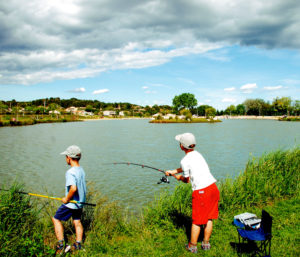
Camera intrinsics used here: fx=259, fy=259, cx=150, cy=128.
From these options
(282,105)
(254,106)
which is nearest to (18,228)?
(282,105)

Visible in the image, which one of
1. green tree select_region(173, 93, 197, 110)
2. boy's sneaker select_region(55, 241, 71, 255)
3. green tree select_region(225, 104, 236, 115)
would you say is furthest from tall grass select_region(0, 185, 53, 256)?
green tree select_region(225, 104, 236, 115)

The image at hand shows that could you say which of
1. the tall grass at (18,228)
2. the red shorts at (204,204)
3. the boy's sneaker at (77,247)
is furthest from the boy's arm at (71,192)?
the red shorts at (204,204)

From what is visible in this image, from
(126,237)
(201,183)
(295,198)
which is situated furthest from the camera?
(295,198)

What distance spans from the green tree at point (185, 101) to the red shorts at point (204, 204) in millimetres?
156336

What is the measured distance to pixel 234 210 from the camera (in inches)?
235

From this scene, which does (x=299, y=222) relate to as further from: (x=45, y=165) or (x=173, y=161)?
(x=45, y=165)

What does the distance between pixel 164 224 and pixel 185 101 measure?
155 metres

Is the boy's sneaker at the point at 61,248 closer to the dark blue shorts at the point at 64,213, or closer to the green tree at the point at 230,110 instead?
the dark blue shorts at the point at 64,213

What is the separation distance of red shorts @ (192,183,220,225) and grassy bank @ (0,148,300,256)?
2.15 feet

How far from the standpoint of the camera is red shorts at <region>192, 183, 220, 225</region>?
3.75m

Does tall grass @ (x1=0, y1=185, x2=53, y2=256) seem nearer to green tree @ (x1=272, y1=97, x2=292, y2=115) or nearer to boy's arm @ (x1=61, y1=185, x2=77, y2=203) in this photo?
boy's arm @ (x1=61, y1=185, x2=77, y2=203)

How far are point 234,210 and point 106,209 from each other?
2916mm

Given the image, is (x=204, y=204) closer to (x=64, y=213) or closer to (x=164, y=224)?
(x=164, y=224)

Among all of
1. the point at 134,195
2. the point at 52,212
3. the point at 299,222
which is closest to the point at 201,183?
the point at 299,222
